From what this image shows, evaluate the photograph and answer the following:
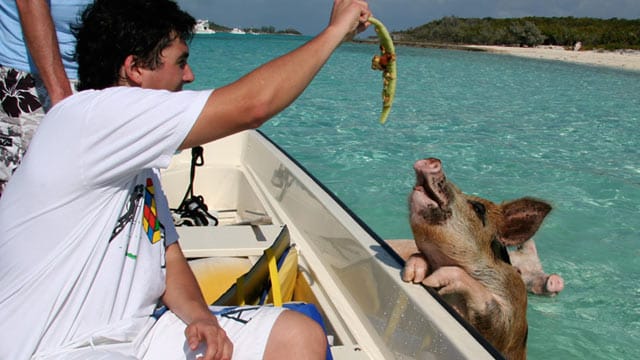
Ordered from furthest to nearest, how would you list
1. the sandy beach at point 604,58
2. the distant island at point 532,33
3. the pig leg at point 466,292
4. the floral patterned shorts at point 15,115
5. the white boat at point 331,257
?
the distant island at point 532,33 → the sandy beach at point 604,58 → the floral patterned shorts at point 15,115 → the pig leg at point 466,292 → the white boat at point 331,257

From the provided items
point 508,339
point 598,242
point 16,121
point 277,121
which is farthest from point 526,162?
point 16,121

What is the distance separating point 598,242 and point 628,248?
0.99 feet

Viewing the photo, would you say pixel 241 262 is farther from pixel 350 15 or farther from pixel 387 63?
pixel 350 15

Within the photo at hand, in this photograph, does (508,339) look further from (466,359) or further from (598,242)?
(598,242)

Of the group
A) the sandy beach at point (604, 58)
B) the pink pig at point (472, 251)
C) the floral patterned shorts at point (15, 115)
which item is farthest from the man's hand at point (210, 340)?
the sandy beach at point (604, 58)

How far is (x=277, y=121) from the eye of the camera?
13.0m

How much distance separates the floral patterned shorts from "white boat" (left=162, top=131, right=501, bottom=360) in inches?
33.4

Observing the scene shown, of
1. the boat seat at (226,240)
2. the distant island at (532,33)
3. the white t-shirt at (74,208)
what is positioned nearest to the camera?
the white t-shirt at (74,208)

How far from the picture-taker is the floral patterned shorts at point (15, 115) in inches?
105

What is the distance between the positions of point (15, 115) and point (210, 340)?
1.64 m

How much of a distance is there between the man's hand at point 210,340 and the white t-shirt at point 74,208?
21 cm

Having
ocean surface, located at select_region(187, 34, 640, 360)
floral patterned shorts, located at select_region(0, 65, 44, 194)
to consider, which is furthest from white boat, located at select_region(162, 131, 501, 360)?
ocean surface, located at select_region(187, 34, 640, 360)

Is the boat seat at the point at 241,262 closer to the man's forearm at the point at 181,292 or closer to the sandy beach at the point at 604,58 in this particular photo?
the man's forearm at the point at 181,292

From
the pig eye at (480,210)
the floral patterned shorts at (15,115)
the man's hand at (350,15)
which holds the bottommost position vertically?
the pig eye at (480,210)
